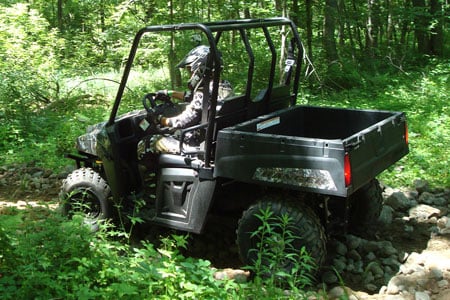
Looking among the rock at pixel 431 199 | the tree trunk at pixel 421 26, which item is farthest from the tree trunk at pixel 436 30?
the rock at pixel 431 199

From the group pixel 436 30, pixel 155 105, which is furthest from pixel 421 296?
pixel 436 30

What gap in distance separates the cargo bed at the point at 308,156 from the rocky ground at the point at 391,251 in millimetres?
714

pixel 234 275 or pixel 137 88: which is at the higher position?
pixel 137 88

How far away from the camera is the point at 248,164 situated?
4.19 m

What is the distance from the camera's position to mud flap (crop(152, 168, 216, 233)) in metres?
4.55

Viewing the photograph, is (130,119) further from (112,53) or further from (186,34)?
(112,53)

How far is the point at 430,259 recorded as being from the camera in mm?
4414

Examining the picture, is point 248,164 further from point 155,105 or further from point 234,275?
point 155,105

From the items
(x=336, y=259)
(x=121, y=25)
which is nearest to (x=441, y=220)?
(x=336, y=259)

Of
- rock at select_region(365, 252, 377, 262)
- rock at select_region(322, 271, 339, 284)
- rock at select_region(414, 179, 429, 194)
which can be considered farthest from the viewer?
rock at select_region(414, 179, 429, 194)

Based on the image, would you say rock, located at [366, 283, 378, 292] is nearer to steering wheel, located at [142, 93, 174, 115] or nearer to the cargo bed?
the cargo bed

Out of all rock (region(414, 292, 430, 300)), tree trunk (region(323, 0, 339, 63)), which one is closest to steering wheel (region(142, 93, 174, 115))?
rock (region(414, 292, 430, 300))

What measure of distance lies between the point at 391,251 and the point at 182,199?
193 centimetres

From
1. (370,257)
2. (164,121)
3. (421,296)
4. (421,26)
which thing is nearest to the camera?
(421,296)
